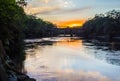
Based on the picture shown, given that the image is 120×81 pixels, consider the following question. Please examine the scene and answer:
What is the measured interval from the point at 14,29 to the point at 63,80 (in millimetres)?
24139

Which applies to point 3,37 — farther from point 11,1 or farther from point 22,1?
point 22,1

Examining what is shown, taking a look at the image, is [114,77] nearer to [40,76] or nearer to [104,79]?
[104,79]

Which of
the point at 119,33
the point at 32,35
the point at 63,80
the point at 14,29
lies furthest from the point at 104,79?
the point at 32,35

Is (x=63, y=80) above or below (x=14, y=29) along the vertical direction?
below

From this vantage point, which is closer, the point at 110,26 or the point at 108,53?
the point at 108,53

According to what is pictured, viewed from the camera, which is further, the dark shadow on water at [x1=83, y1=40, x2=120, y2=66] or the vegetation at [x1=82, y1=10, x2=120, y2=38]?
the vegetation at [x1=82, y1=10, x2=120, y2=38]

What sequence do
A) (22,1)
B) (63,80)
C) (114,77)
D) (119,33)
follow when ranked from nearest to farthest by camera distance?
(63,80), (114,77), (22,1), (119,33)

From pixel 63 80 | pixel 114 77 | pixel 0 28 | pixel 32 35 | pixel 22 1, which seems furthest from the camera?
pixel 32 35

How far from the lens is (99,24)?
17412cm

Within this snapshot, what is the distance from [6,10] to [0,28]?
230cm

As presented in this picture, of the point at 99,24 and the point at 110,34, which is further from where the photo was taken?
the point at 99,24

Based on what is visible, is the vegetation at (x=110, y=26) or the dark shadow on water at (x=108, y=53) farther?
the vegetation at (x=110, y=26)

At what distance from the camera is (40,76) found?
92.9ft

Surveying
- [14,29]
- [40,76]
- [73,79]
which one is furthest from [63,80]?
[14,29]
